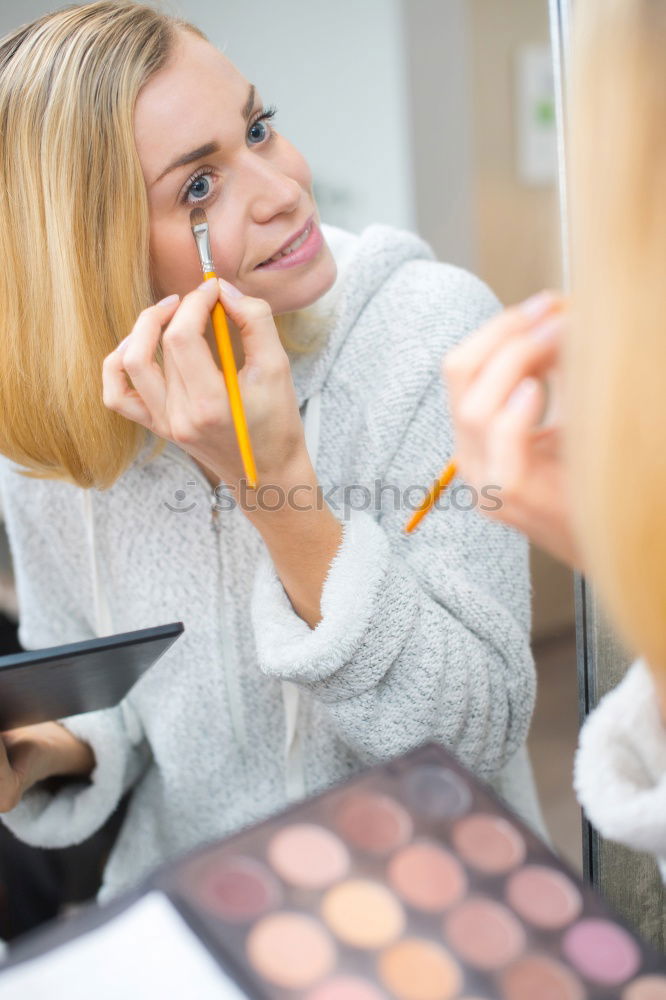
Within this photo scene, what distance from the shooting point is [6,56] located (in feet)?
2.10

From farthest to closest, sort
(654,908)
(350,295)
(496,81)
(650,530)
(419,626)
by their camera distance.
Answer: (496,81) → (350,295) → (419,626) → (654,908) → (650,530)

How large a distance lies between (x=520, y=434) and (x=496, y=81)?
1345 mm

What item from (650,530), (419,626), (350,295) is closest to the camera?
(650,530)

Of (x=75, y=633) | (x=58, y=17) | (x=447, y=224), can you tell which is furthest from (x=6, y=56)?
(x=447, y=224)

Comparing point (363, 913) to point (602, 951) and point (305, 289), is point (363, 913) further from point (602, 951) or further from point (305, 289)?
point (305, 289)

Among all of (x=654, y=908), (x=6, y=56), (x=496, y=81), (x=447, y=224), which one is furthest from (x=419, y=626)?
(x=496, y=81)

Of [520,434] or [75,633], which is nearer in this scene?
[520,434]

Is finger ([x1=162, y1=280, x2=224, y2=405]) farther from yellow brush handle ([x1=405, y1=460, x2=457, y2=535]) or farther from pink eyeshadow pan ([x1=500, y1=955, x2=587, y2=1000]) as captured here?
pink eyeshadow pan ([x1=500, y1=955, x2=587, y2=1000])

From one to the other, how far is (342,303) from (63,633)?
1.28ft

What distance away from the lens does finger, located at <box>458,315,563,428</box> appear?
1.01ft

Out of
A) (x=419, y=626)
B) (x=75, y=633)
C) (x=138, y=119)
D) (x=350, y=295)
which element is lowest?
(x=75, y=633)

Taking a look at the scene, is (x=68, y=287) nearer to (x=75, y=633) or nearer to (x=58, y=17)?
(x=58, y=17)

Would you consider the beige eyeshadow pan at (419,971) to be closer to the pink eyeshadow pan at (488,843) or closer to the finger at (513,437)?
the pink eyeshadow pan at (488,843)

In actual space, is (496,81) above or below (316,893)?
above
